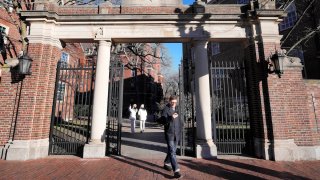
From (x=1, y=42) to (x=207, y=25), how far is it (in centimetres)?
1512

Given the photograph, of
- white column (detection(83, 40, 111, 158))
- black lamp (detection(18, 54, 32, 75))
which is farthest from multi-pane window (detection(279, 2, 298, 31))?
black lamp (detection(18, 54, 32, 75))

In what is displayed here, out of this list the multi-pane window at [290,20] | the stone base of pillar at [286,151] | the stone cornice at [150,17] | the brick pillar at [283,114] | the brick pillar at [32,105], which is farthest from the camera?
the multi-pane window at [290,20]

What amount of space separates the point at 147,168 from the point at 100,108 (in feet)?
9.07

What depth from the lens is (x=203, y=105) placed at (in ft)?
23.5

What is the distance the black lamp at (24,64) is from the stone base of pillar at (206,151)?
6.22m

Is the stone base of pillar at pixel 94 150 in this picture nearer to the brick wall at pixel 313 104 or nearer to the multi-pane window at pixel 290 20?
Result: the brick wall at pixel 313 104

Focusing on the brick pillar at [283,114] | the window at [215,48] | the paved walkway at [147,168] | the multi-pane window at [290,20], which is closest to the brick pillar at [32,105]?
the paved walkway at [147,168]

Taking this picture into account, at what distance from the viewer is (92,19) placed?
7434 mm

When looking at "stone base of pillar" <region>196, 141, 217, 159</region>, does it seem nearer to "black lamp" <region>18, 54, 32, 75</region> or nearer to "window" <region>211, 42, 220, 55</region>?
"black lamp" <region>18, 54, 32, 75</region>

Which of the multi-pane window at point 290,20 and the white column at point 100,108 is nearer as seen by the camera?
the white column at point 100,108

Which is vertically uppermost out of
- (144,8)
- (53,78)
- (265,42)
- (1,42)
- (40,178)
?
(1,42)

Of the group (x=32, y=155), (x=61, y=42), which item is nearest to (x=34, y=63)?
(x=61, y=42)

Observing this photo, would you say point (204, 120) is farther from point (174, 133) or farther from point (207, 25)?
point (207, 25)

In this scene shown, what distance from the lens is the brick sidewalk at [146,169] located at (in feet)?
16.1
